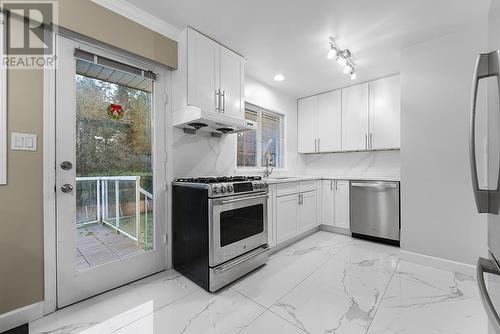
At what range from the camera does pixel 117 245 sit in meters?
2.02

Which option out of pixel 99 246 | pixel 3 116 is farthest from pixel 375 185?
pixel 3 116

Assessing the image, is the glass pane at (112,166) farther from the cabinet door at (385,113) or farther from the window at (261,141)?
the cabinet door at (385,113)

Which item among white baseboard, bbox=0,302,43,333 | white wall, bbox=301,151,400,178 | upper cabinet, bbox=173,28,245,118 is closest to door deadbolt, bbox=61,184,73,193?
white baseboard, bbox=0,302,43,333

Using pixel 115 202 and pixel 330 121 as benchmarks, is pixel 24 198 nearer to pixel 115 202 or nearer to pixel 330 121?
pixel 115 202

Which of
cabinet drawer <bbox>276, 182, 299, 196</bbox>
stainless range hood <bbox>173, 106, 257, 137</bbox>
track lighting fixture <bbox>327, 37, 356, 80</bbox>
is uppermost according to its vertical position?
track lighting fixture <bbox>327, 37, 356, 80</bbox>

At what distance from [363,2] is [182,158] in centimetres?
224

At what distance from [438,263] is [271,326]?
6.77 feet

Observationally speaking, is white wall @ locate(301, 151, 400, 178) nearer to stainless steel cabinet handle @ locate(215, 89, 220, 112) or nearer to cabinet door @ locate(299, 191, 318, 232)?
cabinet door @ locate(299, 191, 318, 232)

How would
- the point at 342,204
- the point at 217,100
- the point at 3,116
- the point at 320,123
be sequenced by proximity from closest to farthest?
1. the point at 3,116
2. the point at 217,100
3. the point at 342,204
4. the point at 320,123

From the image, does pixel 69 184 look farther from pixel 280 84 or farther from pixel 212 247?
pixel 280 84

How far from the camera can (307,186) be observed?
11.1ft

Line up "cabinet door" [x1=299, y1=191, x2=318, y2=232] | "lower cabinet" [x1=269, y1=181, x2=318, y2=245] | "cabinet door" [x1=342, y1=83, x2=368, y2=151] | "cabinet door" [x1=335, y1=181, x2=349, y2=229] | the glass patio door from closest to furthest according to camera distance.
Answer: the glass patio door, "lower cabinet" [x1=269, y1=181, x2=318, y2=245], "cabinet door" [x1=299, y1=191, x2=318, y2=232], "cabinet door" [x1=335, y1=181, x2=349, y2=229], "cabinet door" [x1=342, y1=83, x2=368, y2=151]

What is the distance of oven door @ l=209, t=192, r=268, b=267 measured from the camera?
1.90 m

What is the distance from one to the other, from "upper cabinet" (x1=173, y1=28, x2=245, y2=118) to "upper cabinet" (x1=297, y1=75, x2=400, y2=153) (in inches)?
78.2
